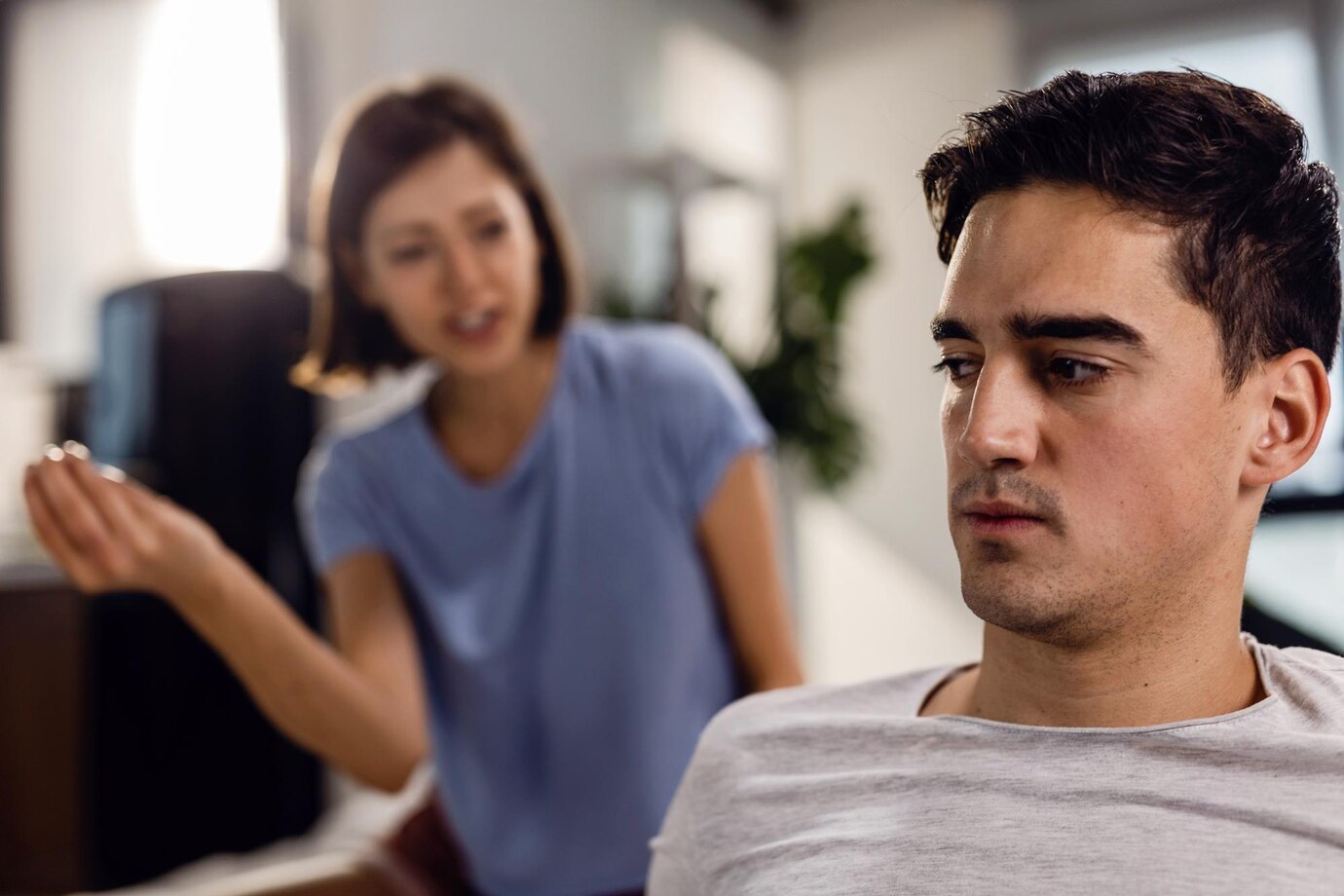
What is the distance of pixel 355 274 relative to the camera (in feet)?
5.01

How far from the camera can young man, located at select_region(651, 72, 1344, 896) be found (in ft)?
2.42

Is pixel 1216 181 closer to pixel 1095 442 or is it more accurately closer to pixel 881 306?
pixel 1095 442

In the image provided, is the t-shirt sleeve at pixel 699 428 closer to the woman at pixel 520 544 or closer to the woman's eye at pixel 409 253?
the woman at pixel 520 544

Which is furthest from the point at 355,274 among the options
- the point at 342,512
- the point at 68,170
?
the point at 68,170

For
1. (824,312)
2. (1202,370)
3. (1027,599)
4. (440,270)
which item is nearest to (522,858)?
(440,270)

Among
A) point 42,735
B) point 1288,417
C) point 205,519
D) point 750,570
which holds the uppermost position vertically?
Result: point 1288,417

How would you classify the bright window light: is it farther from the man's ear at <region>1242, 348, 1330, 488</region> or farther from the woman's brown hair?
the man's ear at <region>1242, 348, 1330, 488</region>

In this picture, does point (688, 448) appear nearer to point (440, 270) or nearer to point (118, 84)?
point (440, 270)

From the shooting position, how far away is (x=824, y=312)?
3.59 meters

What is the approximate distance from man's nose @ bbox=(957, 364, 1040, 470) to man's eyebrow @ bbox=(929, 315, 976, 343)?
43 mm

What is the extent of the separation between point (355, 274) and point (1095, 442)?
1.03 m

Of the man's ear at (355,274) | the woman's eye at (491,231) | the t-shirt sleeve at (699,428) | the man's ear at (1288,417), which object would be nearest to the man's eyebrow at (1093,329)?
the man's ear at (1288,417)

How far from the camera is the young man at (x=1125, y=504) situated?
0.74 m

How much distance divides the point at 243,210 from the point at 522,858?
2049 mm
